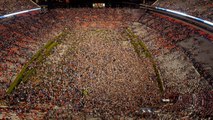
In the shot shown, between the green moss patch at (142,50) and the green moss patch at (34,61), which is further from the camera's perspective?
the green moss patch at (142,50)

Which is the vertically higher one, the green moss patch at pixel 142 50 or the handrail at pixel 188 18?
the handrail at pixel 188 18

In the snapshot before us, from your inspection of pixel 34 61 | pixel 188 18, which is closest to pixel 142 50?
pixel 188 18

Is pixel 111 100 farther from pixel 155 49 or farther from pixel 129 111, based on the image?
pixel 155 49

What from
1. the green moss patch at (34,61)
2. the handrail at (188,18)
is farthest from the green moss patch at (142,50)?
the green moss patch at (34,61)

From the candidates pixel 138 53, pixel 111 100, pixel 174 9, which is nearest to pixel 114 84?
pixel 111 100

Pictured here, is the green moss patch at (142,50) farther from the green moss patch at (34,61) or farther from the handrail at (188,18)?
the green moss patch at (34,61)

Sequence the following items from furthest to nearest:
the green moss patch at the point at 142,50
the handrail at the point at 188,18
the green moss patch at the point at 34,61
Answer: the handrail at the point at 188,18
the green moss patch at the point at 142,50
the green moss patch at the point at 34,61

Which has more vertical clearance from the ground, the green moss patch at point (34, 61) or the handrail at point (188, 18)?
the handrail at point (188, 18)

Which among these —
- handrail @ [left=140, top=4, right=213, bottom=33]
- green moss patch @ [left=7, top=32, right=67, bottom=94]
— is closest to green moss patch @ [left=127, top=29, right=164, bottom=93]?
handrail @ [left=140, top=4, right=213, bottom=33]

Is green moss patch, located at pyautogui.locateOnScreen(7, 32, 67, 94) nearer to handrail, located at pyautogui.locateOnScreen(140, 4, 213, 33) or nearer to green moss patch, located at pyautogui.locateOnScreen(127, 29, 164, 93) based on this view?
green moss patch, located at pyautogui.locateOnScreen(127, 29, 164, 93)

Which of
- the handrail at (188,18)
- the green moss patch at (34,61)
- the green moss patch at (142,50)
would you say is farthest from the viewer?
the handrail at (188,18)

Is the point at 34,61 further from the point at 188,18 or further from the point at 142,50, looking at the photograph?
the point at 188,18
